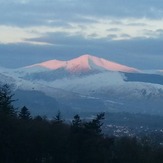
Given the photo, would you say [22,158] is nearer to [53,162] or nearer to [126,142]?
[53,162]

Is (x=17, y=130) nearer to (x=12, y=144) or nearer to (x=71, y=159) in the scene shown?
(x=12, y=144)

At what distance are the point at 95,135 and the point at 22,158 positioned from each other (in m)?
5.89

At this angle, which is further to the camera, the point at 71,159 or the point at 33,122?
the point at 33,122

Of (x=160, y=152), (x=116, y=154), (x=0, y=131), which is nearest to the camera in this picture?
(x=0, y=131)

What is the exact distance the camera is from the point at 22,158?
169 ft

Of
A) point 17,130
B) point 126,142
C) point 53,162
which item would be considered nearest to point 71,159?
point 53,162

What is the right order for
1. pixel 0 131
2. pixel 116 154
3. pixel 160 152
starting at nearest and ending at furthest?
pixel 0 131 < pixel 116 154 < pixel 160 152

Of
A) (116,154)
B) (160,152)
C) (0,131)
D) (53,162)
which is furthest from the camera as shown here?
(160,152)

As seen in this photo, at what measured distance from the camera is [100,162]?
2082 inches

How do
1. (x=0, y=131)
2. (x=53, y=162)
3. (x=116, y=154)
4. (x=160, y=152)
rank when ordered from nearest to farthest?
(x=0, y=131) < (x=53, y=162) < (x=116, y=154) < (x=160, y=152)

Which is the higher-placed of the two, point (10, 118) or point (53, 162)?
point (10, 118)

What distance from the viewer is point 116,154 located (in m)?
55.7

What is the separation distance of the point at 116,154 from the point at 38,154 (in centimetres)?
699

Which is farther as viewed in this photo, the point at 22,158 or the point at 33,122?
the point at 33,122
